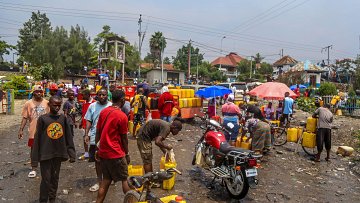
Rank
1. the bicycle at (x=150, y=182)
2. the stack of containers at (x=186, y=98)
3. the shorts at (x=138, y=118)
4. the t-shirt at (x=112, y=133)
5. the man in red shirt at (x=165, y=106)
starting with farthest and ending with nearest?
the stack of containers at (x=186, y=98) → the man in red shirt at (x=165, y=106) → the shorts at (x=138, y=118) → the t-shirt at (x=112, y=133) → the bicycle at (x=150, y=182)

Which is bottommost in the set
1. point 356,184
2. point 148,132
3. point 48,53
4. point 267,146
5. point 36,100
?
point 356,184

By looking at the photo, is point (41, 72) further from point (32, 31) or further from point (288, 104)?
point (32, 31)

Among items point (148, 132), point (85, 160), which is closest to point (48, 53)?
point (85, 160)

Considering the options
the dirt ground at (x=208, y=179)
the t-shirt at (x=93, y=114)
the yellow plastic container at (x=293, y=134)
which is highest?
the t-shirt at (x=93, y=114)

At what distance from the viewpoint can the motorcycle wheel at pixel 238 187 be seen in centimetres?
525

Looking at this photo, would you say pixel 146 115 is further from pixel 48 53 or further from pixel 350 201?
pixel 48 53

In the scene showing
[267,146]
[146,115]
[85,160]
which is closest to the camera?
[85,160]

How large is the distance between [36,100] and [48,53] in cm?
3702

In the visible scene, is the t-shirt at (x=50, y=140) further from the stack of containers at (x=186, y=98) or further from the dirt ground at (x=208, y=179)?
the stack of containers at (x=186, y=98)

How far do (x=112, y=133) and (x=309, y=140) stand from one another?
21.6ft

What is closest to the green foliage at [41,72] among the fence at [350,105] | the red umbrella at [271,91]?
the red umbrella at [271,91]

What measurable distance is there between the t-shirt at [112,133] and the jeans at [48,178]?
2.52 ft

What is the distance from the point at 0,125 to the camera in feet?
41.5

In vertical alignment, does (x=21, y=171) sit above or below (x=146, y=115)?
below
